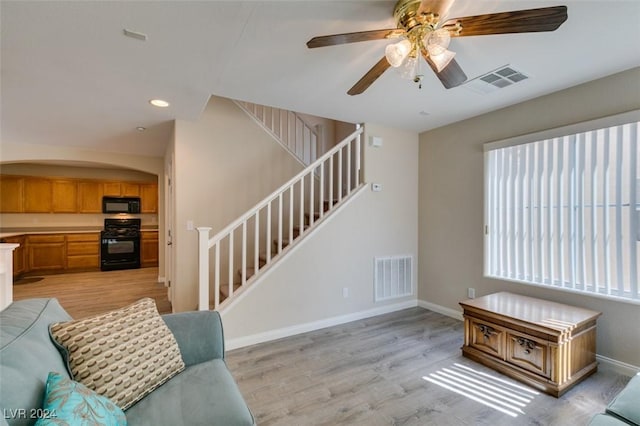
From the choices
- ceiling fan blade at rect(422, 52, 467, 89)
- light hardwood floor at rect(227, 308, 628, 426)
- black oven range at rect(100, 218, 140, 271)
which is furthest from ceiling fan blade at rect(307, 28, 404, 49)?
black oven range at rect(100, 218, 140, 271)

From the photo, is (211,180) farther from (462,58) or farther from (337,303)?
(462,58)

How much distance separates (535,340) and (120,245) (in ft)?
26.5

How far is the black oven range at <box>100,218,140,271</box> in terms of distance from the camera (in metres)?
6.80

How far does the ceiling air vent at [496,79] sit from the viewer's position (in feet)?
7.94

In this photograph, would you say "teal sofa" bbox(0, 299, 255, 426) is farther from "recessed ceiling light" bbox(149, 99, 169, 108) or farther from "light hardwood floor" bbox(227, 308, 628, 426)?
"recessed ceiling light" bbox(149, 99, 169, 108)

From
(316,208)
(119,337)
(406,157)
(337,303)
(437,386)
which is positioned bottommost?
(437,386)

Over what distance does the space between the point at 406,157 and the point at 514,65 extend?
1.93 meters

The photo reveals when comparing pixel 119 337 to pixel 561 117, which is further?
pixel 561 117

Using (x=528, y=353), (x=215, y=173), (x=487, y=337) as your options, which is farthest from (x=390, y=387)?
(x=215, y=173)

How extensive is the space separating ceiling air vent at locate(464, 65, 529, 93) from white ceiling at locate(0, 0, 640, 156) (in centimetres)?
→ 7

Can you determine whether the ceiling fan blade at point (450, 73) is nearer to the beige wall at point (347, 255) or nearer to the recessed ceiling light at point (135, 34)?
the recessed ceiling light at point (135, 34)

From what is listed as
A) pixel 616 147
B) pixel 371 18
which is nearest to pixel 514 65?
pixel 616 147

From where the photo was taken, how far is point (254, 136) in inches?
163

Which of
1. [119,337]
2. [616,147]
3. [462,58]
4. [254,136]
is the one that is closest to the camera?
[119,337]
